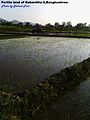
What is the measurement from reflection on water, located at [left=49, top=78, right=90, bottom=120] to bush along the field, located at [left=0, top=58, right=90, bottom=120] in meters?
0.28

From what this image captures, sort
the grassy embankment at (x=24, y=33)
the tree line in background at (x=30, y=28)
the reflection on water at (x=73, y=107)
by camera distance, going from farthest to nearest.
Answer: the tree line in background at (x=30, y=28) → the grassy embankment at (x=24, y=33) → the reflection on water at (x=73, y=107)

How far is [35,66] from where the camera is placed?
14.6 metres

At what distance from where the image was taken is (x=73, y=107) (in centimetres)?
806

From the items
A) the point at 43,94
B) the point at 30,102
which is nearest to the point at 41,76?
the point at 43,94

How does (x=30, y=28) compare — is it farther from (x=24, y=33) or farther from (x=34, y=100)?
(x=34, y=100)

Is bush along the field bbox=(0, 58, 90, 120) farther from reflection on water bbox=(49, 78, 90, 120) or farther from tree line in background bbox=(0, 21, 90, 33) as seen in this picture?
tree line in background bbox=(0, 21, 90, 33)

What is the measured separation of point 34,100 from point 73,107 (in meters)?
1.39

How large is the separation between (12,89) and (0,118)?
3.53 m

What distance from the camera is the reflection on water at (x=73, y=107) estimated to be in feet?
24.0

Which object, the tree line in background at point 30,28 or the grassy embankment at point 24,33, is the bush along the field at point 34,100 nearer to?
the grassy embankment at point 24,33

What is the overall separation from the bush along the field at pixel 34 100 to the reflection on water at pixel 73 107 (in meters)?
0.28

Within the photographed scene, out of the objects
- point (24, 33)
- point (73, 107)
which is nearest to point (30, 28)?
point (24, 33)

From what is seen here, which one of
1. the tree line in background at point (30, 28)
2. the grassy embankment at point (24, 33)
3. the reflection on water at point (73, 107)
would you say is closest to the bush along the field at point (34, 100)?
the reflection on water at point (73, 107)

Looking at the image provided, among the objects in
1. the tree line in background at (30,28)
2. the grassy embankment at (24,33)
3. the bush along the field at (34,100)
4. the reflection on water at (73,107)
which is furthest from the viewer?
the tree line in background at (30,28)
